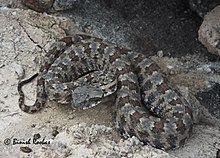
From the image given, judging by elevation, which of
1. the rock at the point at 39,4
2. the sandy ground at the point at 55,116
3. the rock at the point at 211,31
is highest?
the rock at the point at 39,4

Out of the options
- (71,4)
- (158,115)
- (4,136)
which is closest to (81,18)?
(71,4)

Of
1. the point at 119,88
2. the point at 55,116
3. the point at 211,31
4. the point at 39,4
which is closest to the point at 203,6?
the point at 211,31

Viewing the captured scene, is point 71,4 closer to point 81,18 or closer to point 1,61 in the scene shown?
point 81,18

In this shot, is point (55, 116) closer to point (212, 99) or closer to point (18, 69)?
point (18, 69)

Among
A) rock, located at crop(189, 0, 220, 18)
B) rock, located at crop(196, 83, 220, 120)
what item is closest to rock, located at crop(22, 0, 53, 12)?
rock, located at crop(189, 0, 220, 18)

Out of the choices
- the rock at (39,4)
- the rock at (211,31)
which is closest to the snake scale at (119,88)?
the rock at (39,4)

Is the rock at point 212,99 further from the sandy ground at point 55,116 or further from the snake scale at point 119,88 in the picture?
the snake scale at point 119,88
